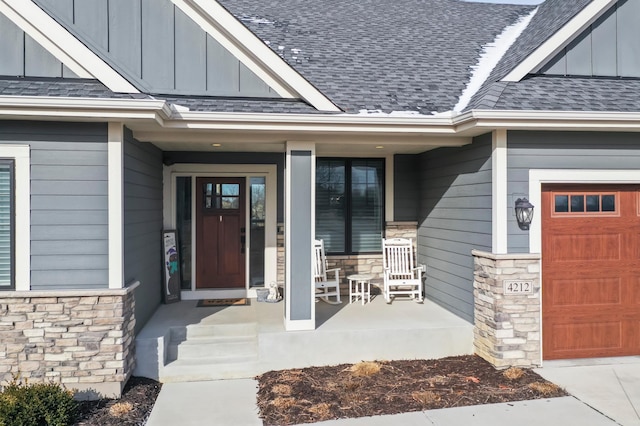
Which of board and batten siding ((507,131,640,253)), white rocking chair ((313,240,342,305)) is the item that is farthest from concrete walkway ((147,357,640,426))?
white rocking chair ((313,240,342,305))

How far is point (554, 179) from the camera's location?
521 centimetres

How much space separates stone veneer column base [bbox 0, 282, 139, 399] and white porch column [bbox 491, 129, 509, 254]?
3.98 meters

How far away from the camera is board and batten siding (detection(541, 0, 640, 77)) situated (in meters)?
5.75

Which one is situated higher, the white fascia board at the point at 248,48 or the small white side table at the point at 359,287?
the white fascia board at the point at 248,48

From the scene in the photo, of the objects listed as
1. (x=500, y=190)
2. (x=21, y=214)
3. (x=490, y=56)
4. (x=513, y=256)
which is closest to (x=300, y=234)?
(x=500, y=190)

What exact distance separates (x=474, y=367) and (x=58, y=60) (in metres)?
5.56

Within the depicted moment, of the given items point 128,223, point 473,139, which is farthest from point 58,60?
point 473,139

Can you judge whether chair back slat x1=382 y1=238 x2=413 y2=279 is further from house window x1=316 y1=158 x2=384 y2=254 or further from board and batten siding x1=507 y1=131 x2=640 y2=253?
board and batten siding x1=507 y1=131 x2=640 y2=253

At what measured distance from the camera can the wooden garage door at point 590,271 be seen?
5309 mm

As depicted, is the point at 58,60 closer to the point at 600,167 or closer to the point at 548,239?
the point at 548,239

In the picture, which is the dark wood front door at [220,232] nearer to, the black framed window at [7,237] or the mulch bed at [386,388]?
the mulch bed at [386,388]

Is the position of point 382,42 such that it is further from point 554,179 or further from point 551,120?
point 554,179

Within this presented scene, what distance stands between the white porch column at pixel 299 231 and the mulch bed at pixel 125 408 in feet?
5.36

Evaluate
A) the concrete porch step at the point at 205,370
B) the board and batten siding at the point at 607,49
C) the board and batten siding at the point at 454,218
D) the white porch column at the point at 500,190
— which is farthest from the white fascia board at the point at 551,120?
the concrete porch step at the point at 205,370
